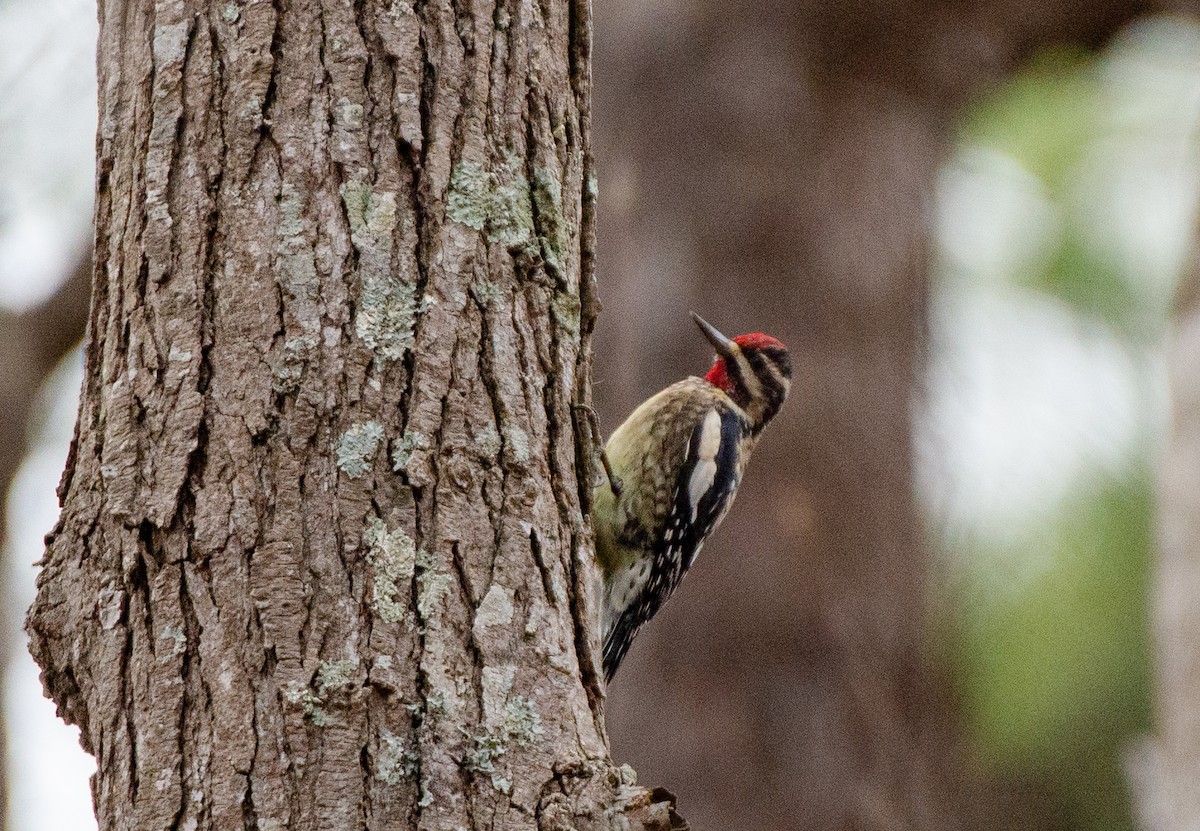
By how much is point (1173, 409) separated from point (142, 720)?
156 inches

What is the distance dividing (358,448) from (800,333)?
12.4 feet

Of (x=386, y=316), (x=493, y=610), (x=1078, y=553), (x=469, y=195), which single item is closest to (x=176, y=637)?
(x=493, y=610)

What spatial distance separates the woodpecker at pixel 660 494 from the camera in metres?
4.07

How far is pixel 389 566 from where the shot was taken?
6.89 feet

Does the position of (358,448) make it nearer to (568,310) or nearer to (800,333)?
(568,310)

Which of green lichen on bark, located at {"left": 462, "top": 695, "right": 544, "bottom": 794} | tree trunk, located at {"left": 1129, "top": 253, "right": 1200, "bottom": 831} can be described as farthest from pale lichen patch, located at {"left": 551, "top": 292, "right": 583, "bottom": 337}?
tree trunk, located at {"left": 1129, "top": 253, "right": 1200, "bottom": 831}

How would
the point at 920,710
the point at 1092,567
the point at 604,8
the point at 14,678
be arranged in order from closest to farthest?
the point at 14,678 → the point at 920,710 → the point at 604,8 → the point at 1092,567

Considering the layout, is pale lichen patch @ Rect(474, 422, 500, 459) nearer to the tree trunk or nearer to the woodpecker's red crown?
the woodpecker's red crown

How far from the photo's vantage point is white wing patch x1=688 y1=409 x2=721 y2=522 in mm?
4176

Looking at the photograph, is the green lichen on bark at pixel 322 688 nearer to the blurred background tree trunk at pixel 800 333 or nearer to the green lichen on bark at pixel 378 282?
the green lichen on bark at pixel 378 282

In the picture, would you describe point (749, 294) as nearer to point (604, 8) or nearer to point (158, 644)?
point (604, 8)

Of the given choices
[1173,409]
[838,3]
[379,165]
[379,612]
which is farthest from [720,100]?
[379,612]

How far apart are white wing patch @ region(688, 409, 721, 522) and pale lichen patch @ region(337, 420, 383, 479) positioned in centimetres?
209

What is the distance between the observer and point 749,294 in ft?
18.8
